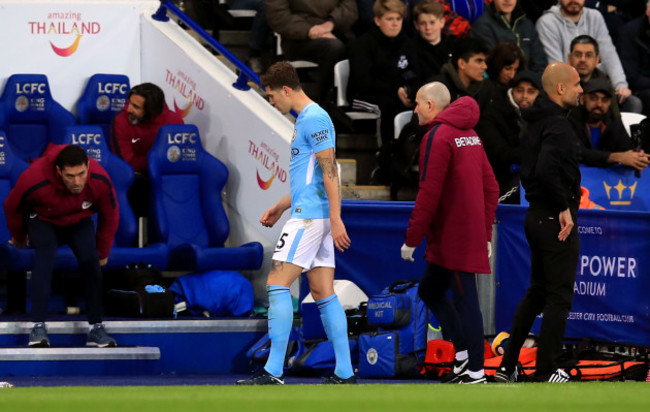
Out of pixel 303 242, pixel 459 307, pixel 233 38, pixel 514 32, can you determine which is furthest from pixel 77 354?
pixel 514 32

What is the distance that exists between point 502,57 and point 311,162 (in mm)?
4453

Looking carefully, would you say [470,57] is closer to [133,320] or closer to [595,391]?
[133,320]

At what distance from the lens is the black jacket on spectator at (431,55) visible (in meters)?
12.0

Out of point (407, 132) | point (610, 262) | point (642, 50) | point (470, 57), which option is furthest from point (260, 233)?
point (642, 50)

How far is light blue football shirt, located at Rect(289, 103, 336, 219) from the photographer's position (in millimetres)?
7695

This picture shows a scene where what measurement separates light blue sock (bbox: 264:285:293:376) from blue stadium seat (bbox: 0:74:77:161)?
4684 mm

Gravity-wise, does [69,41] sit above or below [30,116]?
above

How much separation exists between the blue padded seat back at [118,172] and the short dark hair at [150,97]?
0.53m

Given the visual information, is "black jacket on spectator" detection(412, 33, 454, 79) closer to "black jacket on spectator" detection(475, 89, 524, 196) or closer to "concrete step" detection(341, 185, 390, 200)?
"black jacket on spectator" detection(475, 89, 524, 196)

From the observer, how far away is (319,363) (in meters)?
9.14

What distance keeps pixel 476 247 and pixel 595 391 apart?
1.67m

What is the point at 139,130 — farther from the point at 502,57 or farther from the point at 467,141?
the point at 467,141

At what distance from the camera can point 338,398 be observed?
6.02 metres

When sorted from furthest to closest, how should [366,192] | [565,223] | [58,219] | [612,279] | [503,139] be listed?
[366,192], [503,139], [58,219], [612,279], [565,223]
